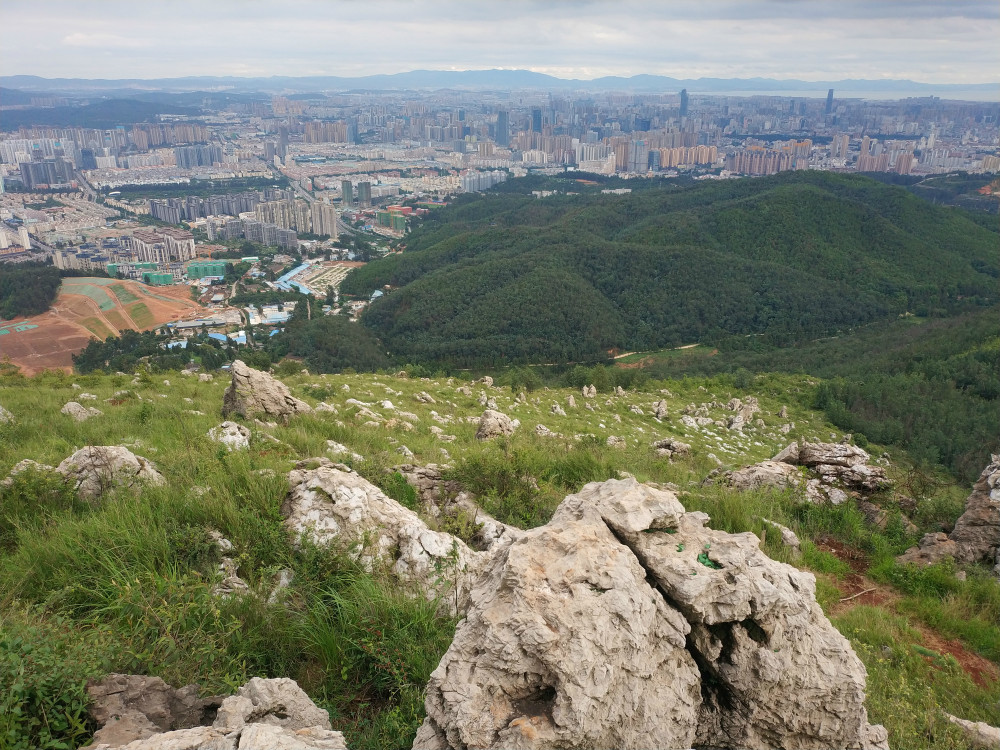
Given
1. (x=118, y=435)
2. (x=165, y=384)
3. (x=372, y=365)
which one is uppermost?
(x=118, y=435)

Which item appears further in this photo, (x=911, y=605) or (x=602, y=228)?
(x=602, y=228)

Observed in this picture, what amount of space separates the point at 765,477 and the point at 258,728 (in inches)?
241

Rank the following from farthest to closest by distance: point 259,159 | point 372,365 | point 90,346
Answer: point 259,159 → point 372,365 → point 90,346

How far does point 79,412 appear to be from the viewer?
651 centimetres

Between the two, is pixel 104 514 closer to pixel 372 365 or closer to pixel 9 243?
pixel 372 365

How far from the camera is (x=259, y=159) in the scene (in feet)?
424

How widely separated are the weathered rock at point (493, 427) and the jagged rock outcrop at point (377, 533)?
13.1 ft

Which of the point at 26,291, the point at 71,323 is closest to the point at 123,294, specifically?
the point at 26,291

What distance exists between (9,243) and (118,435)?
75.8 meters

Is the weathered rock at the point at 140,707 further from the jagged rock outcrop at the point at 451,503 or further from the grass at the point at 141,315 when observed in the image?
the grass at the point at 141,315

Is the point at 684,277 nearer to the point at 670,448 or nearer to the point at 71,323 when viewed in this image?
the point at 670,448

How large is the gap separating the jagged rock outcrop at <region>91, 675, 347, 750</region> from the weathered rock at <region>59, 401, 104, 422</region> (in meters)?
5.33

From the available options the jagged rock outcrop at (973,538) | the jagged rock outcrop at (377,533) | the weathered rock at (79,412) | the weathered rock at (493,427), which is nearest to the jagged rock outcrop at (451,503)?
the jagged rock outcrop at (377,533)

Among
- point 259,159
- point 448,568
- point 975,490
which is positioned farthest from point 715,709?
point 259,159
